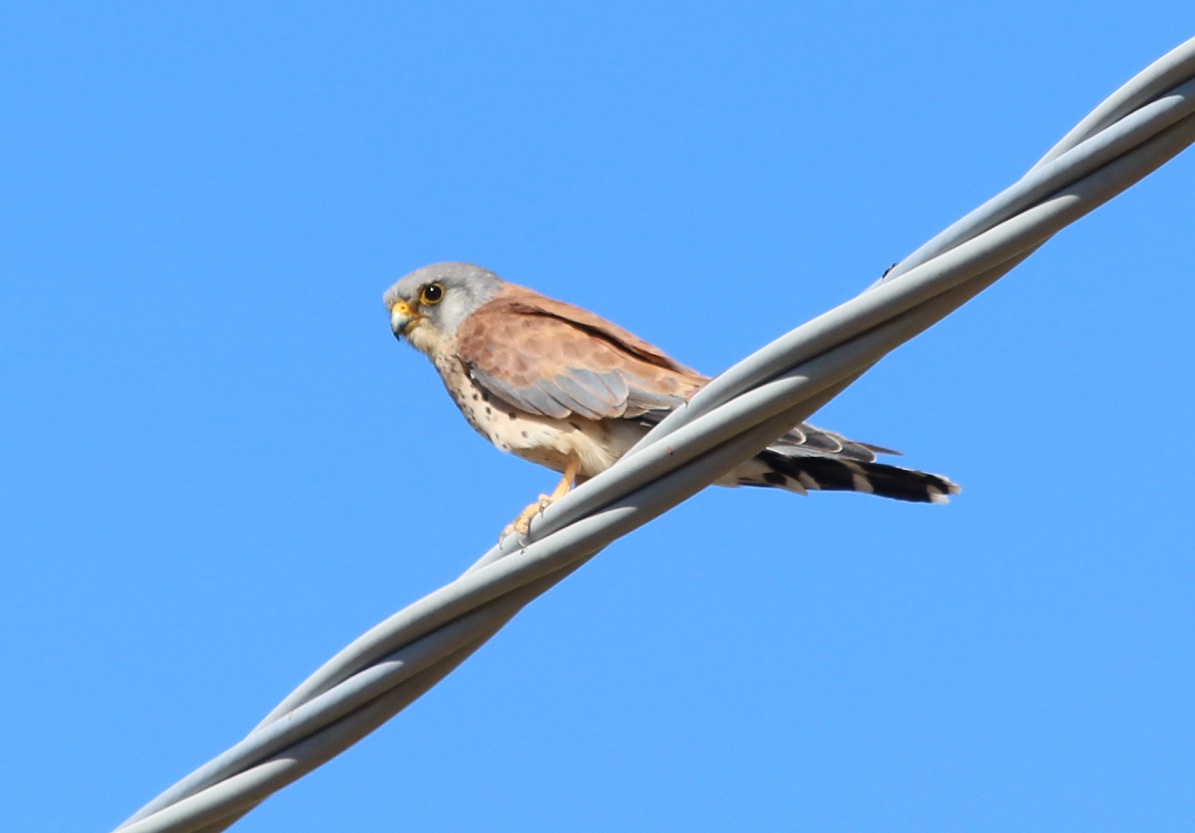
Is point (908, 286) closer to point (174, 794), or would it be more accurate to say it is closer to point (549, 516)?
point (549, 516)

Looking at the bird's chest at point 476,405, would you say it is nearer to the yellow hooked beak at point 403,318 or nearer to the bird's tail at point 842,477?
the yellow hooked beak at point 403,318

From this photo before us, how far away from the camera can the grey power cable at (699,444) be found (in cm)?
247

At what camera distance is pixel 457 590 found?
2.75 metres

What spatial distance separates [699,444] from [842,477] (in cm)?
224

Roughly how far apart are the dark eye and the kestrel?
0.32m

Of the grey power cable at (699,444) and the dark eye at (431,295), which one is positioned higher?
the dark eye at (431,295)

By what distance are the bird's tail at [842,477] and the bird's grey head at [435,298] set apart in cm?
186

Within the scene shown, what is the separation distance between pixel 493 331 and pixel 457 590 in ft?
10.9

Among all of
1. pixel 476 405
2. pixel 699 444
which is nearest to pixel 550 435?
pixel 476 405

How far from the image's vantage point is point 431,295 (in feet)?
22.1

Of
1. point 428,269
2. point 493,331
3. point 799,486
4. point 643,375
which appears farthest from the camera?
point 428,269

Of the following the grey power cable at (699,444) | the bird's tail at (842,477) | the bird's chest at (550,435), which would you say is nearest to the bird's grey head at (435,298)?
the bird's chest at (550,435)

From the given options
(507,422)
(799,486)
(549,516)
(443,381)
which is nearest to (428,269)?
(443,381)

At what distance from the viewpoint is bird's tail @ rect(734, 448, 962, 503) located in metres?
4.63
